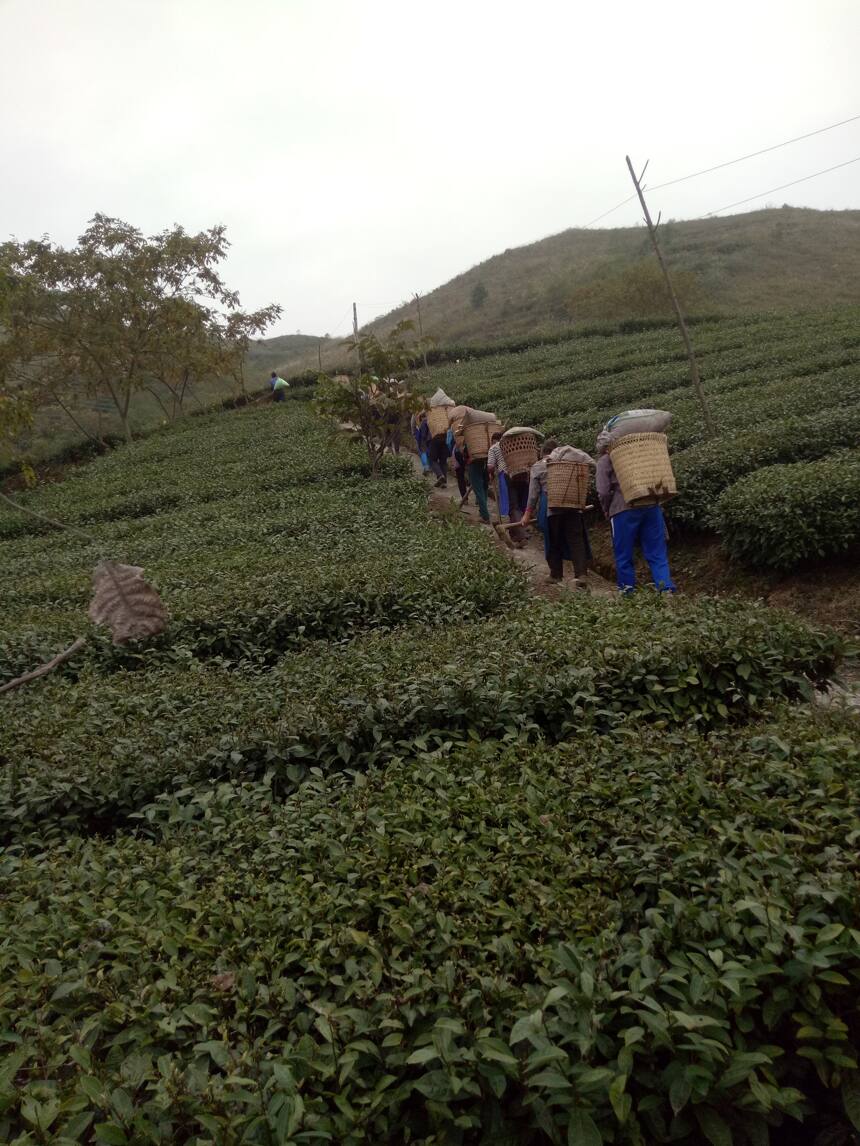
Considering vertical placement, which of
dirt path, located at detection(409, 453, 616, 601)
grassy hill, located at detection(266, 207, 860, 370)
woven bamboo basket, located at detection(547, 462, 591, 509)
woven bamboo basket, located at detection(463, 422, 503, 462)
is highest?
grassy hill, located at detection(266, 207, 860, 370)

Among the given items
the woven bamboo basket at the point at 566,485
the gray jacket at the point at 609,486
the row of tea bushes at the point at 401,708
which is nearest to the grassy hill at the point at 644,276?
the woven bamboo basket at the point at 566,485

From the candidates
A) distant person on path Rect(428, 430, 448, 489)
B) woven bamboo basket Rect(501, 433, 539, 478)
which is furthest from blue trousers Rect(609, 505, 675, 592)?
distant person on path Rect(428, 430, 448, 489)

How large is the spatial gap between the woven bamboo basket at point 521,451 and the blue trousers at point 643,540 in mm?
2696

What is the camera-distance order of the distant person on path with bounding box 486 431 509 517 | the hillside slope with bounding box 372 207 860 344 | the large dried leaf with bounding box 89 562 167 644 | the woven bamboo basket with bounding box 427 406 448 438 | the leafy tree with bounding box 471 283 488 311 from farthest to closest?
the leafy tree with bounding box 471 283 488 311, the hillside slope with bounding box 372 207 860 344, the woven bamboo basket with bounding box 427 406 448 438, the distant person on path with bounding box 486 431 509 517, the large dried leaf with bounding box 89 562 167 644

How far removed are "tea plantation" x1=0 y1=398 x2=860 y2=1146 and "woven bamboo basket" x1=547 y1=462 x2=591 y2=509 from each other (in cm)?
270

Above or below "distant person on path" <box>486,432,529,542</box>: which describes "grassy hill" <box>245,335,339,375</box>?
above

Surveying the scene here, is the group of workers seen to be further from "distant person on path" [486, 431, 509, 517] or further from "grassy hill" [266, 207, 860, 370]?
"grassy hill" [266, 207, 860, 370]

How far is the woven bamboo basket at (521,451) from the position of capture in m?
10.1

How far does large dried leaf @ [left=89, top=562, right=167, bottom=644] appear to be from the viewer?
2127 mm

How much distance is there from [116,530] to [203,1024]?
12050 millimetres

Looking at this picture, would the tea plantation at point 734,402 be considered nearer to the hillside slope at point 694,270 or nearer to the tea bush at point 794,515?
the tea bush at point 794,515

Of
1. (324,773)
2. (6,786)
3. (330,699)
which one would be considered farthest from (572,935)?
(6,786)

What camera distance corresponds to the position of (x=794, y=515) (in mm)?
7414

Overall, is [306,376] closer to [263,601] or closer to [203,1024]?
[263,601]
